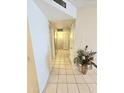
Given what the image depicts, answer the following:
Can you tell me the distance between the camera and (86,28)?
5820mm

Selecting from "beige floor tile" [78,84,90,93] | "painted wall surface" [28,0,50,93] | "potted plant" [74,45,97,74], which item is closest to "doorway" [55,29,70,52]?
"potted plant" [74,45,97,74]

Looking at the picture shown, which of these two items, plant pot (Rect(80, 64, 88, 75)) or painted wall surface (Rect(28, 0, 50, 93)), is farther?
plant pot (Rect(80, 64, 88, 75))

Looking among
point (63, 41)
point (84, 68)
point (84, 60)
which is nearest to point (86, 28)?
point (84, 60)

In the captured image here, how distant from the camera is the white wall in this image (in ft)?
18.9

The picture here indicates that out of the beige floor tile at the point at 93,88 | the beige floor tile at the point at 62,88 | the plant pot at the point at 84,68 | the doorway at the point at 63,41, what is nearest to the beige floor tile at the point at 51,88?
the beige floor tile at the point at 62,88

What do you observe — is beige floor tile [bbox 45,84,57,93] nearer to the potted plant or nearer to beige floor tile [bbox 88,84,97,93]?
beige floor tile [bbox 88,84,97,93]

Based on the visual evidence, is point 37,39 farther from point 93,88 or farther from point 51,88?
point 93,88

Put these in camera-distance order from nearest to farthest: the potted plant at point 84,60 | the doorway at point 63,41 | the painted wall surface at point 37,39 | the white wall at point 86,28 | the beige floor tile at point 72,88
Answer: the painted wall surface at point 37,39, the beige floor tile at point 72,88, the potted plant at point 84,60, the white wall at point 86,28, the doorway at point 63,41

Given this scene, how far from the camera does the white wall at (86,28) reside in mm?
5766

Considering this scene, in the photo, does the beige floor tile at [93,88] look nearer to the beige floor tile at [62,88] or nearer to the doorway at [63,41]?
the beige floor tile at [62,88]
